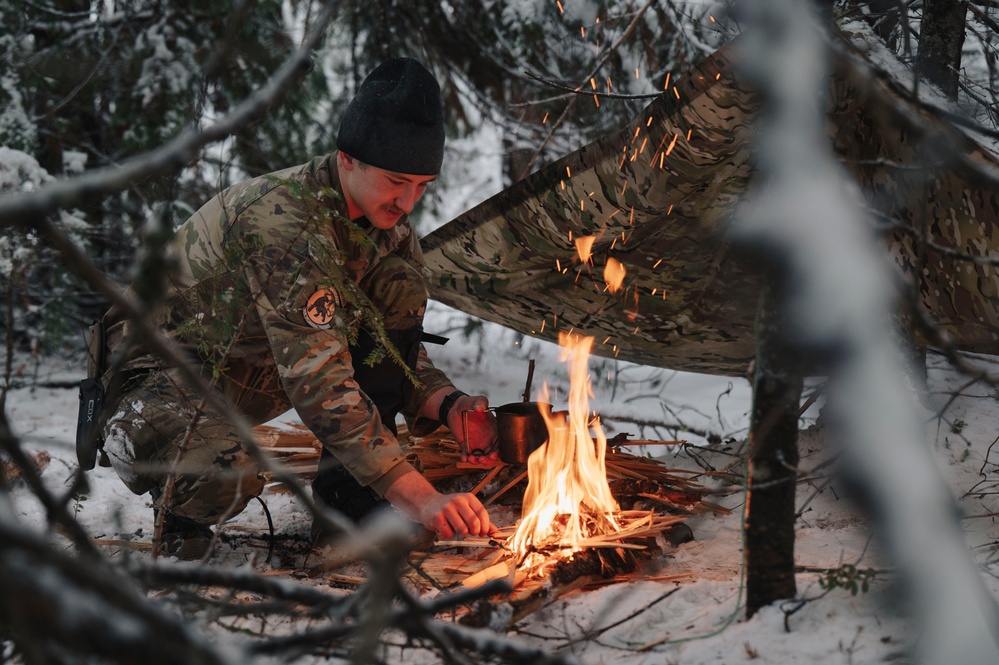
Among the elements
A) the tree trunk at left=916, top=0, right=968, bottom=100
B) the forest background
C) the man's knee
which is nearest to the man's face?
the man's knee

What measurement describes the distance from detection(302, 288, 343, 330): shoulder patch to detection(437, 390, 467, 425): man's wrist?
2.45ft

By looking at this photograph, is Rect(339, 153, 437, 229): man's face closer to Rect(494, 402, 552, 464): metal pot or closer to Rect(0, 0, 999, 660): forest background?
Rect(494, 402, 552, 464): metal pot

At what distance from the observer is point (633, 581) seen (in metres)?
2.41

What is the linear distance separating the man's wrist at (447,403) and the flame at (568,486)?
477 millimetres

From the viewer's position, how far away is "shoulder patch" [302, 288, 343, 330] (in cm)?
260

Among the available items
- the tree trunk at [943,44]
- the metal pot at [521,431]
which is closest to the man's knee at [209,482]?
the metal pot at [521,431]

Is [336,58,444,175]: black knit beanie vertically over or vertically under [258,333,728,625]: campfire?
A: over

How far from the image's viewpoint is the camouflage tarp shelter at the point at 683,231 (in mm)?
2553

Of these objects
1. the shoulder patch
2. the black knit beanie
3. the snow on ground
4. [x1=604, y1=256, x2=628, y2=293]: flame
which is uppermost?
the black knit beanie

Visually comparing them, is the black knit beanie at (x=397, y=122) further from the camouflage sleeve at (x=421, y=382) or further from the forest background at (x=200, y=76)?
the forest background at (x=200, y=76)

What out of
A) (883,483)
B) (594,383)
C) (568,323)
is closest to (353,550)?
(568,323)

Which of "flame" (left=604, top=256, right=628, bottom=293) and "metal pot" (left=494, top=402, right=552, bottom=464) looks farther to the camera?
"flame" (left=604, top=256, right=628, bottom=293)

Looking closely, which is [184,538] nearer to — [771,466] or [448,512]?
[448,512]

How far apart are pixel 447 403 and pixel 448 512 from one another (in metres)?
0.92
